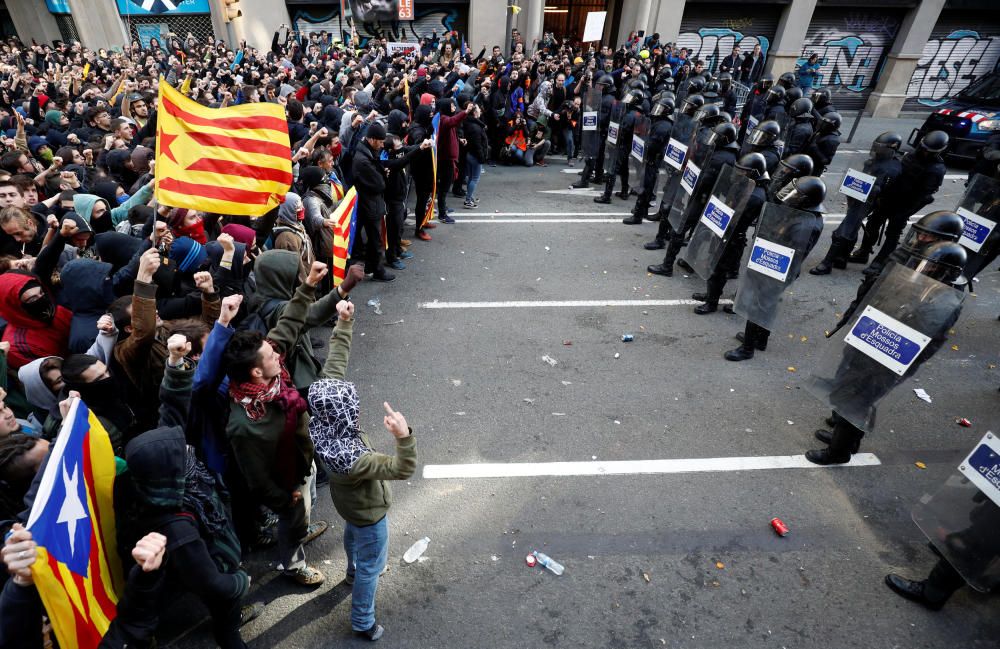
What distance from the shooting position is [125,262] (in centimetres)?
425

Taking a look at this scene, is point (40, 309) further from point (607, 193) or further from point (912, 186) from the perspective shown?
point (912, 186)

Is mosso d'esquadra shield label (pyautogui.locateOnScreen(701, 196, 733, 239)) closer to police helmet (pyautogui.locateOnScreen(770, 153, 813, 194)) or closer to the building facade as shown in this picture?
police helmet (pyautogui.locateOnScreen(770, 153, 813, 194))

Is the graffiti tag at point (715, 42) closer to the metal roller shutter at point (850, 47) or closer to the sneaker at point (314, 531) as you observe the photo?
the metal roller shutter at point (850, 47)

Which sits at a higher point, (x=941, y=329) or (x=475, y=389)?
(x=941, y=329)

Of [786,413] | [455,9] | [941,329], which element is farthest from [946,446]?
[455,9]

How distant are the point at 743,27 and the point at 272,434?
23.7 m

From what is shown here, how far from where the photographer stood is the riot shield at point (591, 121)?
9.85 meters

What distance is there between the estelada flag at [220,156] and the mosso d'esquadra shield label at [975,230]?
23.2 feet

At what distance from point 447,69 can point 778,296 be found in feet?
38.7

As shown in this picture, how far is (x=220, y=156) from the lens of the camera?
11.4 ft

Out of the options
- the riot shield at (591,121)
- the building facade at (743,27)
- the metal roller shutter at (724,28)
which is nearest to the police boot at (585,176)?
the riot shield at (591,121)

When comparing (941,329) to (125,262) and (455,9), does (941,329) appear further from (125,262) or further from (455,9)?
(455,9)

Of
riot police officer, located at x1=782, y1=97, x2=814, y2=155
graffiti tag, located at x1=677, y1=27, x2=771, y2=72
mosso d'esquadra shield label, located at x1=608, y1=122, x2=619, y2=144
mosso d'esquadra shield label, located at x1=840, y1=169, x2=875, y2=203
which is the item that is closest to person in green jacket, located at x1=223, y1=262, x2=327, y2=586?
mosso d'esquadra shield label, located at x1=840, y1=169, x2=875, y2=203

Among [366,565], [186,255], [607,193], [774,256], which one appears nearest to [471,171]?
[607,193]
